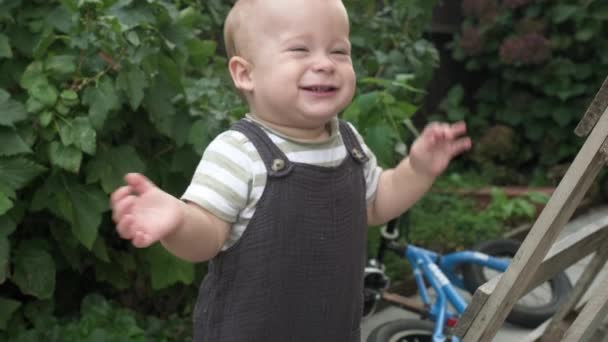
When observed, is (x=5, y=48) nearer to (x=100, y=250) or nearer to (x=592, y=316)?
(x=100, y=250)

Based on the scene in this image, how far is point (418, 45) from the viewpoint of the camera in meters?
3.42

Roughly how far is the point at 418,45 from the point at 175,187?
1.49 meters

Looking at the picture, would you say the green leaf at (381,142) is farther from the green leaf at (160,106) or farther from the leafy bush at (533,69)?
the leafy bush at (533,69)

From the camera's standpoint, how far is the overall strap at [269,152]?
136cm

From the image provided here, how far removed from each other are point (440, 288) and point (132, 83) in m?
1.45

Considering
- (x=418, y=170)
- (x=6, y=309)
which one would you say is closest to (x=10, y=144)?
(x=6, y=309)

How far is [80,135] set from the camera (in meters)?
2.07

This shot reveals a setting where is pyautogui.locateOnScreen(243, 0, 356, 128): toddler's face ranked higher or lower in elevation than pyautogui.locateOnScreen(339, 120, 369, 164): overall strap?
higher

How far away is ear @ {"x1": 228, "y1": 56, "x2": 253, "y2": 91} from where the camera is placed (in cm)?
142

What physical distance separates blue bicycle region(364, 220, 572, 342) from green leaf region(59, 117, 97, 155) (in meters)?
1.20

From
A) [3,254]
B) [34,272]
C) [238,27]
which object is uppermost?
[238,27]

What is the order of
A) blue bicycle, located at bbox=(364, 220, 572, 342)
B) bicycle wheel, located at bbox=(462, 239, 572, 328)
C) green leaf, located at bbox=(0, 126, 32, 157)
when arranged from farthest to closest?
bicycle wheel, located at bbox=(462, 239, 572, 328) < blue bicycle, located at bbox=(364, 220, 572, 342) < green leaf, located at bbox=(0, 126, 32, 157)

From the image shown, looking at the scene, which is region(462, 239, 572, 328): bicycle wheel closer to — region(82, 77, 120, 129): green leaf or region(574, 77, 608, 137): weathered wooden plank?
region(574, 77, 608, 137): weathered wooden plank

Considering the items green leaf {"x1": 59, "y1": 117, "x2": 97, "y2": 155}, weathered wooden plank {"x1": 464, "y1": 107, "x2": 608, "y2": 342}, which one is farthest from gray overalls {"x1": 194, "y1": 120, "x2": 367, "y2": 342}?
green leaf {"x1": 59, "y1": 117, "x2": 97, "y2": 155}
